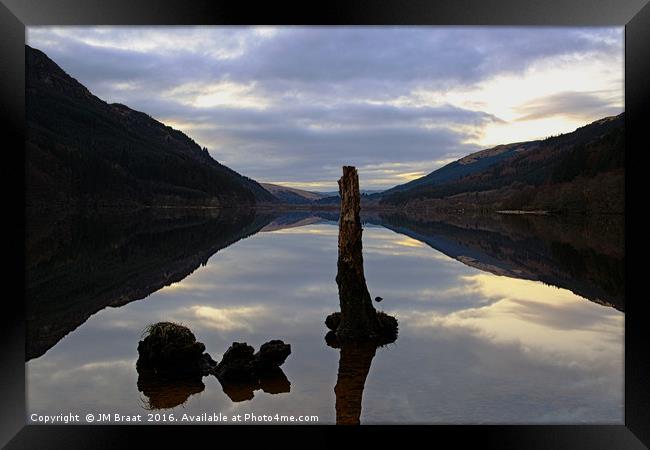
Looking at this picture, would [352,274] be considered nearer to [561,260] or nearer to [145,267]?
[145,267]

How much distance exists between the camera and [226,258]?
45.3 meters

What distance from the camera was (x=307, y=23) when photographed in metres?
7.14

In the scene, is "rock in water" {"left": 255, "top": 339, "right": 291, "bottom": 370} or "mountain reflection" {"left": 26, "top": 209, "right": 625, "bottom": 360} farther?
"mountain reflection" {"left": 26, "top": 209, "right": 625, "bottom": 360}

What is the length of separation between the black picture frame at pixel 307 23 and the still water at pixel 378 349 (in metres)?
4.26

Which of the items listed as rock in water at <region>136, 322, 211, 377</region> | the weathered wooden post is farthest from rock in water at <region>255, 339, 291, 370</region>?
the weathered wooden post

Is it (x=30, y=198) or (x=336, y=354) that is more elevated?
(x=30, y=198)

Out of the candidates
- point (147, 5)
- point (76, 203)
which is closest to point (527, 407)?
point (147, 5)

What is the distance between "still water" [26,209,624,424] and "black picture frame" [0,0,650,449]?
4259 mm

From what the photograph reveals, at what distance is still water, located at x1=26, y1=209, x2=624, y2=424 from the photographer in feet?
37.1

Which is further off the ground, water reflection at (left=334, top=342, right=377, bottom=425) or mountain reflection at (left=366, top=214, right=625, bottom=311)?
mountain reflection at (left=366, top=214, right=625, bottom=311)

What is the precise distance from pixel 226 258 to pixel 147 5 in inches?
1549

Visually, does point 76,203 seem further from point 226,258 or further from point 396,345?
point 396,345

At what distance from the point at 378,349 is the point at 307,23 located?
35.6 feet

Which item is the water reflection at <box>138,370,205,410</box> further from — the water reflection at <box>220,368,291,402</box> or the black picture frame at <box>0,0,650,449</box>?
the black picture frame at <box>0,0,650,449</box>
